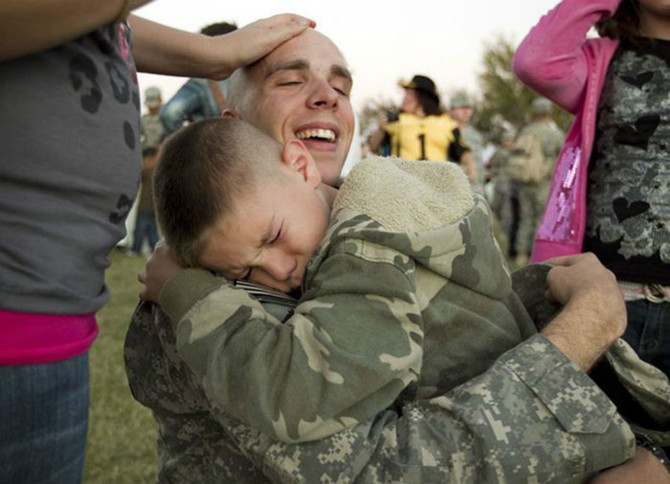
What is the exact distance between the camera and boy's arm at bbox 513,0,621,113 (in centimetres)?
284

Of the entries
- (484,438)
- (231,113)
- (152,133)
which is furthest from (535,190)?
(484,438)

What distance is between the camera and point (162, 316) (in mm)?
1752

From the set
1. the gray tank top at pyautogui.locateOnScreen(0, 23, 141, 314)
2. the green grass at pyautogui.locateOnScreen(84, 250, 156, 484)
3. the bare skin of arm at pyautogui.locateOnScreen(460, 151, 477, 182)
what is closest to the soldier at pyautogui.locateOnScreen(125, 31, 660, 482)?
the gray tank top at pyautogui.locateOnScreen(0, 23, 141, 314)

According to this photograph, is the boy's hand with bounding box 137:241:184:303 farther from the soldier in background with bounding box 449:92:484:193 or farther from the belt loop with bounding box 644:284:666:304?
the soldier in background with bounding box 449:92:484:193

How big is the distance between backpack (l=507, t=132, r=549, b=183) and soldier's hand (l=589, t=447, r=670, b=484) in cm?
919

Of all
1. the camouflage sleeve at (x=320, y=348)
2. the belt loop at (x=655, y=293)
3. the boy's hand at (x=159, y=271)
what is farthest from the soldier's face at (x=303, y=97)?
the belt loop at (x=655, y=293)

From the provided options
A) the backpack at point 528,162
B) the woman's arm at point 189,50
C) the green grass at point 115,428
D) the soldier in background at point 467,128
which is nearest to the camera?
the woman's arm at point 189,50

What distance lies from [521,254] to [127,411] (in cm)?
715

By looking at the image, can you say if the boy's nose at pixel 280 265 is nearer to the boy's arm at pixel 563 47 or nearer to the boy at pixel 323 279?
the boy at pixel 323 279

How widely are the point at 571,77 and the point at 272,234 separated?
1.66 metres

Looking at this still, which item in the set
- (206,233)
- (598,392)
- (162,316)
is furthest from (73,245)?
(598,392)

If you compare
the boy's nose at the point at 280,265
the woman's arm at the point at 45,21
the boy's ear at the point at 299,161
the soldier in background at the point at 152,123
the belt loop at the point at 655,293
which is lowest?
the soldier in background at the point at 152,123

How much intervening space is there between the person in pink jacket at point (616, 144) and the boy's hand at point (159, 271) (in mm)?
1586

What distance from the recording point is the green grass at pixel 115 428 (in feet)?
13.6
